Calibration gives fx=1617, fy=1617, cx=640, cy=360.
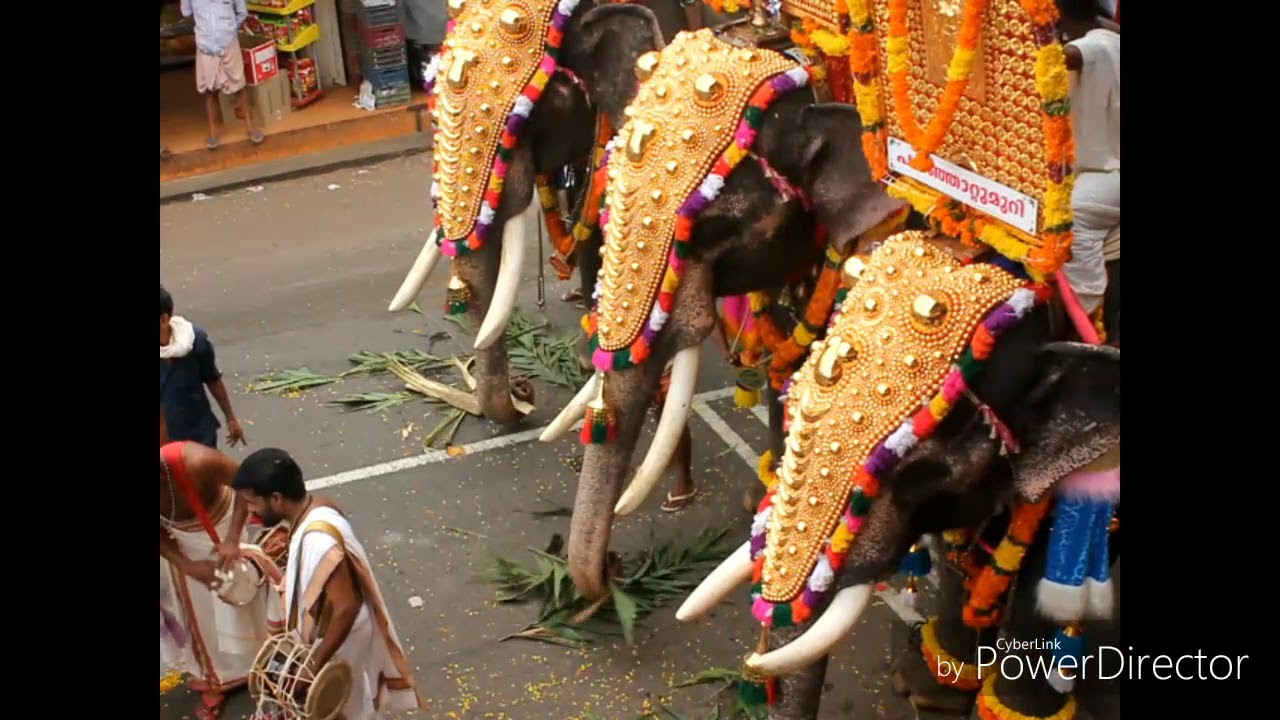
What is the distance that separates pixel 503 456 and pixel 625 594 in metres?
1.38

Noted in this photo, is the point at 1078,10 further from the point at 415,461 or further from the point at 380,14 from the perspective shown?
the point at 380,14

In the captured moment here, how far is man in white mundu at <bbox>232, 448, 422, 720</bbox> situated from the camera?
181 inches

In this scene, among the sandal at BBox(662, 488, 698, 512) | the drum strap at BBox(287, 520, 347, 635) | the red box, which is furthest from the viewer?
the red box

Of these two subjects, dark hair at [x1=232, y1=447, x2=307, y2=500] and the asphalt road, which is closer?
dark hair at [x1=232, y1=447, x2=307, y2=500]

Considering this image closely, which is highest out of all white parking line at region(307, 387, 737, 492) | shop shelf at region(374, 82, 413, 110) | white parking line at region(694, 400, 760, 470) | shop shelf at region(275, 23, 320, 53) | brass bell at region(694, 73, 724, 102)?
brass bell at region(694, 73, 724, 102)

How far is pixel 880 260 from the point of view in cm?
423

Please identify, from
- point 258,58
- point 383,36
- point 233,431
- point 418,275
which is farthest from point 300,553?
point 383,36

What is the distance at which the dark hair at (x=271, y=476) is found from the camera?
4.69 m

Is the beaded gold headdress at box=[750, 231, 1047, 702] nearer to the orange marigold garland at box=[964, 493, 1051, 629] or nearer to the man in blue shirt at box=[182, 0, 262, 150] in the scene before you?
the orange marigold garland at box=[964, 493, 1051, 629]

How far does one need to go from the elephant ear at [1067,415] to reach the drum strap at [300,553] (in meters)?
1.90

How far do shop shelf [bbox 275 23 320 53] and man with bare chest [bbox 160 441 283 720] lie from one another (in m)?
6.57

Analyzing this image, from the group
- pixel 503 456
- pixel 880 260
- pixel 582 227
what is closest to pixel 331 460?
pixel 503 456

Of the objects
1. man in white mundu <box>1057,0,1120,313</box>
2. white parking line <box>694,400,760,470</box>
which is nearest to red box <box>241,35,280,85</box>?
white parking line <box>694,400,760,470</box>

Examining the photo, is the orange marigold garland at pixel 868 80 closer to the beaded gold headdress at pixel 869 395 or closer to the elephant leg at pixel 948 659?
the beaded gold headdress at pixel 869 395
